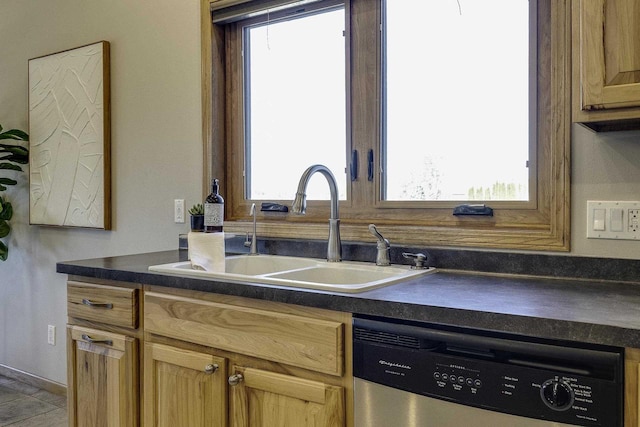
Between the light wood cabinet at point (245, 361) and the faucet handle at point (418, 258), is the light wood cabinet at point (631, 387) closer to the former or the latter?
the light wood cabinet at point (245, 361)

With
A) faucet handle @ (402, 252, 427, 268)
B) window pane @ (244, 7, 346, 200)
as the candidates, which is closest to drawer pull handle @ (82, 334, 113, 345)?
window pane @ (244, 7, 346, 200)

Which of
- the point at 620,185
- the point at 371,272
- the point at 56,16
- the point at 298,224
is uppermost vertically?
the point at 56,16

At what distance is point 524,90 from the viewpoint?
1761 millimetres

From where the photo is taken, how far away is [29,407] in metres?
2.88

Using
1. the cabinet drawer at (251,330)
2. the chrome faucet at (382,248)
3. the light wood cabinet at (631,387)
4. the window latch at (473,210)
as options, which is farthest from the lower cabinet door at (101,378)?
the light wood cabinet at (631,387)

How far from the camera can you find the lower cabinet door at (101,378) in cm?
176

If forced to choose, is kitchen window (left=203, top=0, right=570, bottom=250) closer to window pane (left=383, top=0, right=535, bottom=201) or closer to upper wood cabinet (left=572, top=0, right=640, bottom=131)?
window pane (left=383, top=0, right=535, bottom=201)

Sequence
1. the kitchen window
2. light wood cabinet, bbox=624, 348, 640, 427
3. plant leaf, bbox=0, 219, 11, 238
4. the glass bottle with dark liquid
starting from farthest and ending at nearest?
plant leaf, bbox=0, 219, 11, 238 < the glass bottle with dark liquid < the kitchen window < light wood cabinet, bbox=624, 348, 640, 427

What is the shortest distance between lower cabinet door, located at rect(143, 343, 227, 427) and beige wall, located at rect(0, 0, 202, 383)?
929 mm

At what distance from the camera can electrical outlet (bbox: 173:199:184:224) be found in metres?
2.49


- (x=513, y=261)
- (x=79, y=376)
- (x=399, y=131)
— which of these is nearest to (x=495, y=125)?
(x=399, y=131)

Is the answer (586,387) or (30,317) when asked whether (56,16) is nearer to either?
(30,317)

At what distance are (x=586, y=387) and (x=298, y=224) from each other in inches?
52.5

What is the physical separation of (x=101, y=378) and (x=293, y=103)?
1348mm
